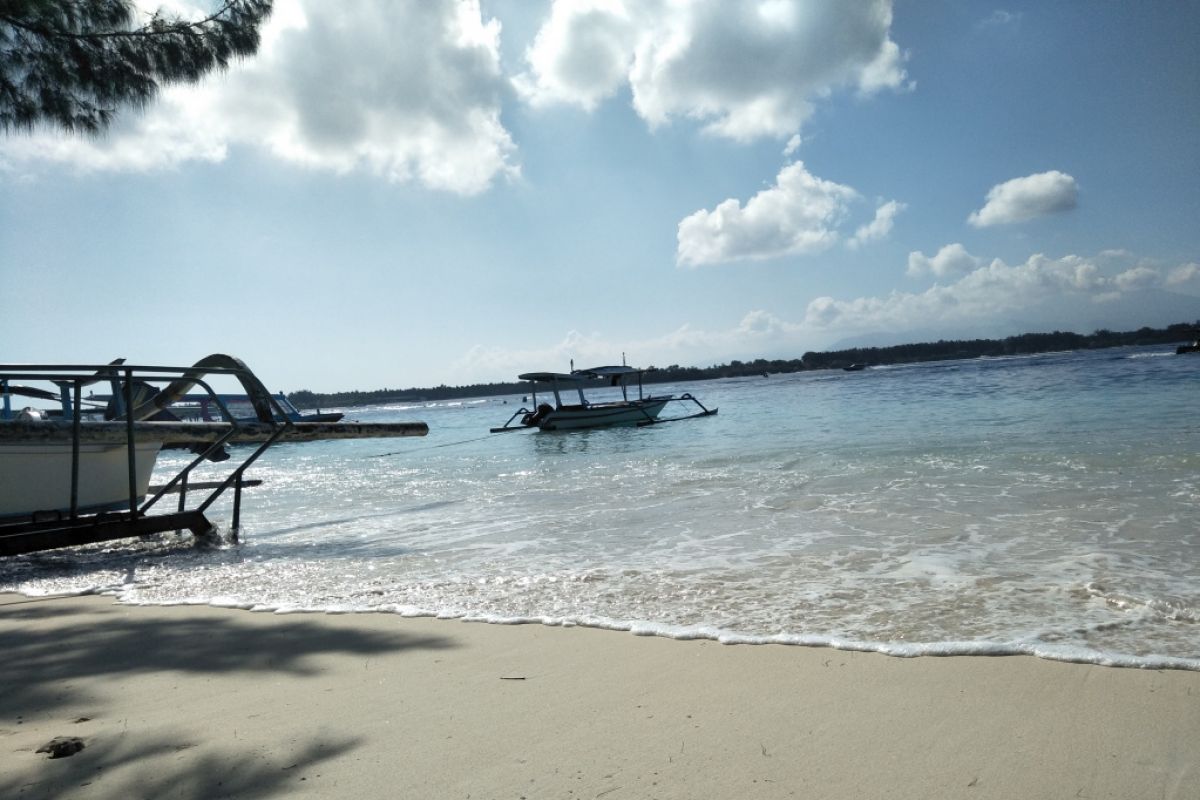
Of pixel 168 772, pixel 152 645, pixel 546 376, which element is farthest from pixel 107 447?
pixel 546 376

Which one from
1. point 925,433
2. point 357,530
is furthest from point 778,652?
point 925,433

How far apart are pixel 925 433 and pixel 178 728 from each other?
653 inches

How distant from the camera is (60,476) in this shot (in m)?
7.20

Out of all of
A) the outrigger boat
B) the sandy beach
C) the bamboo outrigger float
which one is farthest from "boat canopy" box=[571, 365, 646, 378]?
the sandy beach

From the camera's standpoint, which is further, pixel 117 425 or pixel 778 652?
pixel 117 425

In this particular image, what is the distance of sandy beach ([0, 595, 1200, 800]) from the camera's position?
2.11 m

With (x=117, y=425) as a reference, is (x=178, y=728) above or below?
below

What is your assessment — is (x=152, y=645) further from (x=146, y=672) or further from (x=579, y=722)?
(x=579, y=722)

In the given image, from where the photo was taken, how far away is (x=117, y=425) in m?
7.23

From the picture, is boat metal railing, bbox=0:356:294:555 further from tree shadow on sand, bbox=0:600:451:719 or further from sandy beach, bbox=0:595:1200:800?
sandy beach, bbox=0:595:1200:800

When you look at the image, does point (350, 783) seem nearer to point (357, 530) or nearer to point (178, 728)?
point (178, 728)

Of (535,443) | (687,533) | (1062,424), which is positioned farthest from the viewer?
(535,443)

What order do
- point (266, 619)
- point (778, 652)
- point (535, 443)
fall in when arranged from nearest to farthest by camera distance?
point (778, 652)
point (266, 619)
point (535, 443)

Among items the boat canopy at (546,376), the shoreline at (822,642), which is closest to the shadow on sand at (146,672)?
A: the shoreline at (822,642)
